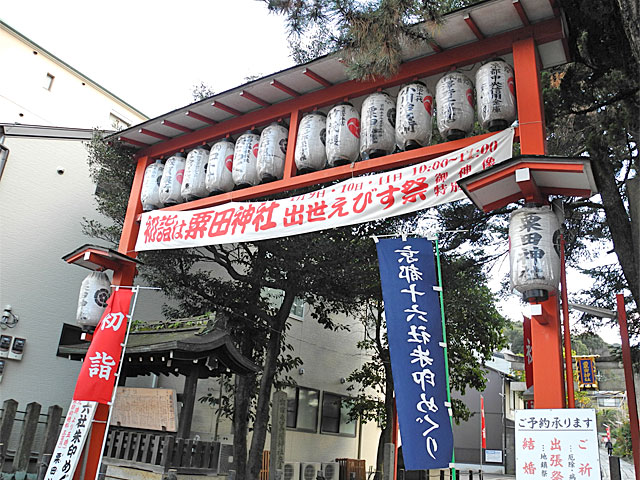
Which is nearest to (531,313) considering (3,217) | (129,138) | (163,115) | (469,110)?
(469,110)

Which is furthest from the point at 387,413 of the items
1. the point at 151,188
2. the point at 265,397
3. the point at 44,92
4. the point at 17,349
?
the point at 44,92

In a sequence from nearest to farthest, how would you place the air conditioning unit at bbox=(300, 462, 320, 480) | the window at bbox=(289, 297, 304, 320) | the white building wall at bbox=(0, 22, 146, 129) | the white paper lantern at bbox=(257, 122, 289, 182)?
the white paper lantern at bbox=(257, 122, 289, 182)
the air conditioning unit at bbox=(300, 462, 320, 480)
the window at bbox=(289, 297, 304, 320)
the white building wall at bbox=(0, 22, 146, 129)

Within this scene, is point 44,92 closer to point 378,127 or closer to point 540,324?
point 378,127

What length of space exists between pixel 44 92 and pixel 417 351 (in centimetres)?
2316

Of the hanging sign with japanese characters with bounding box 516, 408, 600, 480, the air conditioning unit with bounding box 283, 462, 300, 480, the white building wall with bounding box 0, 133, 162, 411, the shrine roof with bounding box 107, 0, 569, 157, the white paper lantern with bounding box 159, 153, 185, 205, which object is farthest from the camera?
the air conditioning unit with bounding box 283, 462, 300, 480

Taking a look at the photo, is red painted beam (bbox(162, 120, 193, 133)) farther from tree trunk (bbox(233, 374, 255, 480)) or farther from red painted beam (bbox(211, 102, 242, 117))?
tree trunk (bbox(233, 374, 255, 480))

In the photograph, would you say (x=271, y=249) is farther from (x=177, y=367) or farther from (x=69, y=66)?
(x=69, y=66)

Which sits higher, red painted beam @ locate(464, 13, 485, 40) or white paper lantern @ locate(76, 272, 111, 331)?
red painted beam @ locate(464, 13, 485, 40)

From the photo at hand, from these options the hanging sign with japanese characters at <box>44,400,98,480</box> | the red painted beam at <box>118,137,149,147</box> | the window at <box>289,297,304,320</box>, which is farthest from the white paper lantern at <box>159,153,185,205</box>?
the window at <box>289,297,304,320</box>

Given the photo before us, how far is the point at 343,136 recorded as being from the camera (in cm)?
654

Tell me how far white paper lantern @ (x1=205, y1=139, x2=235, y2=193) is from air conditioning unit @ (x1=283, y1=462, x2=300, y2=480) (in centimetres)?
1010

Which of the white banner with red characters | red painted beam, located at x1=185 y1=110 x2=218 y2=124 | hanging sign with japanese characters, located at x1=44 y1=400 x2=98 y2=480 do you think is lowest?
hanging sign with japanese characters, located at x1=44 y1=400 x2=98 y2=480

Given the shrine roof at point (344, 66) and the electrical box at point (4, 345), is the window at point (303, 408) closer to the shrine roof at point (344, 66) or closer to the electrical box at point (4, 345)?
the electrical box at point (4, 345)

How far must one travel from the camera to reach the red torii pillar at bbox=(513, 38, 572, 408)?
438 centimetres
